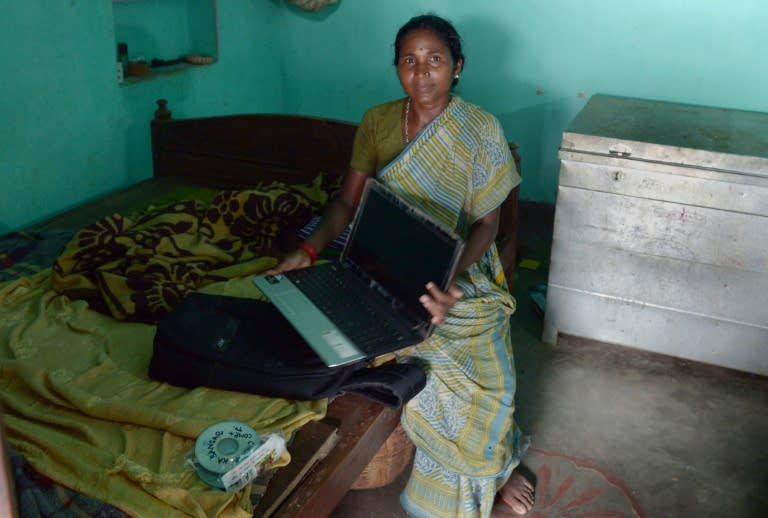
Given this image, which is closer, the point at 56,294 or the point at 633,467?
the point at 56,294

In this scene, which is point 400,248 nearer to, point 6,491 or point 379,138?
point 379,138

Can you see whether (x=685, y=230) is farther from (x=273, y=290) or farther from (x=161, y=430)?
(x=161, y=430)

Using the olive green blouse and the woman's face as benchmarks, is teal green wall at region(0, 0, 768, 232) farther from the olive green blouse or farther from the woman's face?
the woman's face

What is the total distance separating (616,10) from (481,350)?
1.95 m

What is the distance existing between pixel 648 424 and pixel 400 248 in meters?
1.17

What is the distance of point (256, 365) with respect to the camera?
4.94ft

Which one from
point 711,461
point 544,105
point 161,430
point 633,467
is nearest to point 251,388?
point 161,430

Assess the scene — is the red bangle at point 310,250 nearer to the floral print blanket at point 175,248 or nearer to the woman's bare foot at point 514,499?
the floral print blanket at point 175,248

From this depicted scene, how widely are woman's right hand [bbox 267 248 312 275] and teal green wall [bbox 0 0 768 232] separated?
1.20 metres

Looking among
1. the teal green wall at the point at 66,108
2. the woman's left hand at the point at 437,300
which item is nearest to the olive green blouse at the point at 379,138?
the woman's left hand at the point at 437,300

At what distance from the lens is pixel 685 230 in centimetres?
242

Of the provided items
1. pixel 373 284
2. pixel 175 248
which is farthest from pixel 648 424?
pixel 175 248

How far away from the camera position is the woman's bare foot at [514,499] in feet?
6.49

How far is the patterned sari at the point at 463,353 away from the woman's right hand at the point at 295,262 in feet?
0.96
